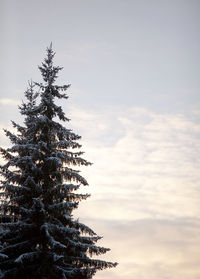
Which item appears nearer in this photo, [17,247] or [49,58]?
[17,247]

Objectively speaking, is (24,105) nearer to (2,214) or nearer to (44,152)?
(44,152)

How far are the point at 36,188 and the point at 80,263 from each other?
4.25 metres

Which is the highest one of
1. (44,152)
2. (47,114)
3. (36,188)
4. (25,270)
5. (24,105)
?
(24,105)

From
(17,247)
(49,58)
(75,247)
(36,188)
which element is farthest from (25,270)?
(49,58)

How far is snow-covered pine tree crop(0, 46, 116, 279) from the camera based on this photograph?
44.3 ft

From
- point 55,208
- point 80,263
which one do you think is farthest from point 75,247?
point 55,208

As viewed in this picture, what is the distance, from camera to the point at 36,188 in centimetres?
1380

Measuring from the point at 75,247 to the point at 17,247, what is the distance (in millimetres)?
2685

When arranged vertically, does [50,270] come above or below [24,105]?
below

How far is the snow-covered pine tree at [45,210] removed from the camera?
44.3 feet

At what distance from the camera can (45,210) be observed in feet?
45.2

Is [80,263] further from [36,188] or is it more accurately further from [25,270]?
[36,188]

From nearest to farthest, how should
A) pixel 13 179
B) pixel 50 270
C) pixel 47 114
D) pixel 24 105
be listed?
1. pixel 50 270
2. pixel 13 179
3. pixel 47 114
4. pixel 24 105

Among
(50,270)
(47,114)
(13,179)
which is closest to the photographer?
(50,270)
